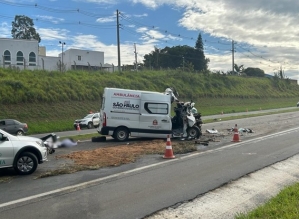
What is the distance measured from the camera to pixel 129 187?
7.65m

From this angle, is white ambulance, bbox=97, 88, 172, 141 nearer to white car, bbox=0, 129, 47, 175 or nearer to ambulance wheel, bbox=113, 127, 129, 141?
ambulance wheel, bbox=113, 127, 129, 141

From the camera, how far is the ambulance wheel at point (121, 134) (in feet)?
54.2

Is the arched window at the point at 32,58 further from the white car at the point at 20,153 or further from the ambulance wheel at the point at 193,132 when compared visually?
the white car at the point at 20,153

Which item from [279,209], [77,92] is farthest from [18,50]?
[279,209]

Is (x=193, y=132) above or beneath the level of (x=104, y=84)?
beneath

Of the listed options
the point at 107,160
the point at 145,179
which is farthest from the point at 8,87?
the point at 145,179

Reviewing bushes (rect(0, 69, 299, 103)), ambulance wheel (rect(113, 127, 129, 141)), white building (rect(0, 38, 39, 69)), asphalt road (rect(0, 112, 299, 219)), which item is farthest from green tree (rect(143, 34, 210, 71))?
asphalt road (rect(0, 112, 299, 219))

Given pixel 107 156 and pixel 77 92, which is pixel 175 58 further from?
pixel 107 156

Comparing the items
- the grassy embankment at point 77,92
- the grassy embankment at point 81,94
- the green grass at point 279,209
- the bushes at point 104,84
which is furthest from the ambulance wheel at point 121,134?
the bushes at point 104,84

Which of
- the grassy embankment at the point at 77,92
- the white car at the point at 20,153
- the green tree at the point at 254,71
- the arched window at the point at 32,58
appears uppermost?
the green tree at the point at 254,71

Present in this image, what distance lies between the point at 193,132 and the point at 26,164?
9.31 meters

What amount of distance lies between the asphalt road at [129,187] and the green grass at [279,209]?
1.56m

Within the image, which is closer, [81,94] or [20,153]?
[20,153]

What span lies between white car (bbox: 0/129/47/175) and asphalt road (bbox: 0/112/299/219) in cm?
42
